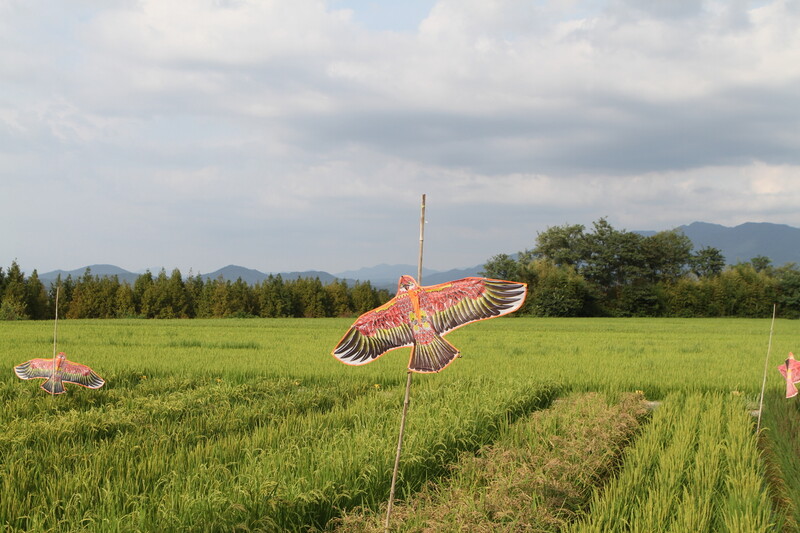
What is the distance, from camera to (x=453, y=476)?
4465 millimetres

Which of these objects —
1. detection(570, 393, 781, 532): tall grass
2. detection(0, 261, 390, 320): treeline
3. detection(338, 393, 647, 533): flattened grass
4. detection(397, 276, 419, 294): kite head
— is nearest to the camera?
detection(397, 276, 419, 294): kite head

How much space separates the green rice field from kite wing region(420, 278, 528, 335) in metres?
1.44

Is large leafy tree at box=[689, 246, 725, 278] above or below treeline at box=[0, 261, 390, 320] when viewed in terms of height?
above

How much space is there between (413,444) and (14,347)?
44.9ft

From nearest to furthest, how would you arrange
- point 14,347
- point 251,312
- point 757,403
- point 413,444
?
point 413,444
point 757,403
point 14,347
point 251,312

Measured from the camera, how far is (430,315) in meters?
2.67

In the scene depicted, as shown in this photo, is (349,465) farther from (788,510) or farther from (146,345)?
(146,345)

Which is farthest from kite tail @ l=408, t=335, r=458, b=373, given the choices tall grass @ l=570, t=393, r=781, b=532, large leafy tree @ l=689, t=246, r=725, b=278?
large leafy tree @ l=689, t=246, r=725, b=278

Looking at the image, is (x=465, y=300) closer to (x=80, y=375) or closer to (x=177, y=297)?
(x=80, y=375)

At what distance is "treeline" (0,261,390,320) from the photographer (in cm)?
3928

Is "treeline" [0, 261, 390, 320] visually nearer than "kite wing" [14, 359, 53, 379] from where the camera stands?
No

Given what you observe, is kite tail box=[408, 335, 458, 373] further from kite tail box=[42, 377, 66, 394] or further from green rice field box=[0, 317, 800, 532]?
kite tail box=[42, 377, 66, 394]

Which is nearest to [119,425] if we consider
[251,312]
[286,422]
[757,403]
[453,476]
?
[286,422]

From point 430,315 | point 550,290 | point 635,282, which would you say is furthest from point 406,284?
point 635,282
